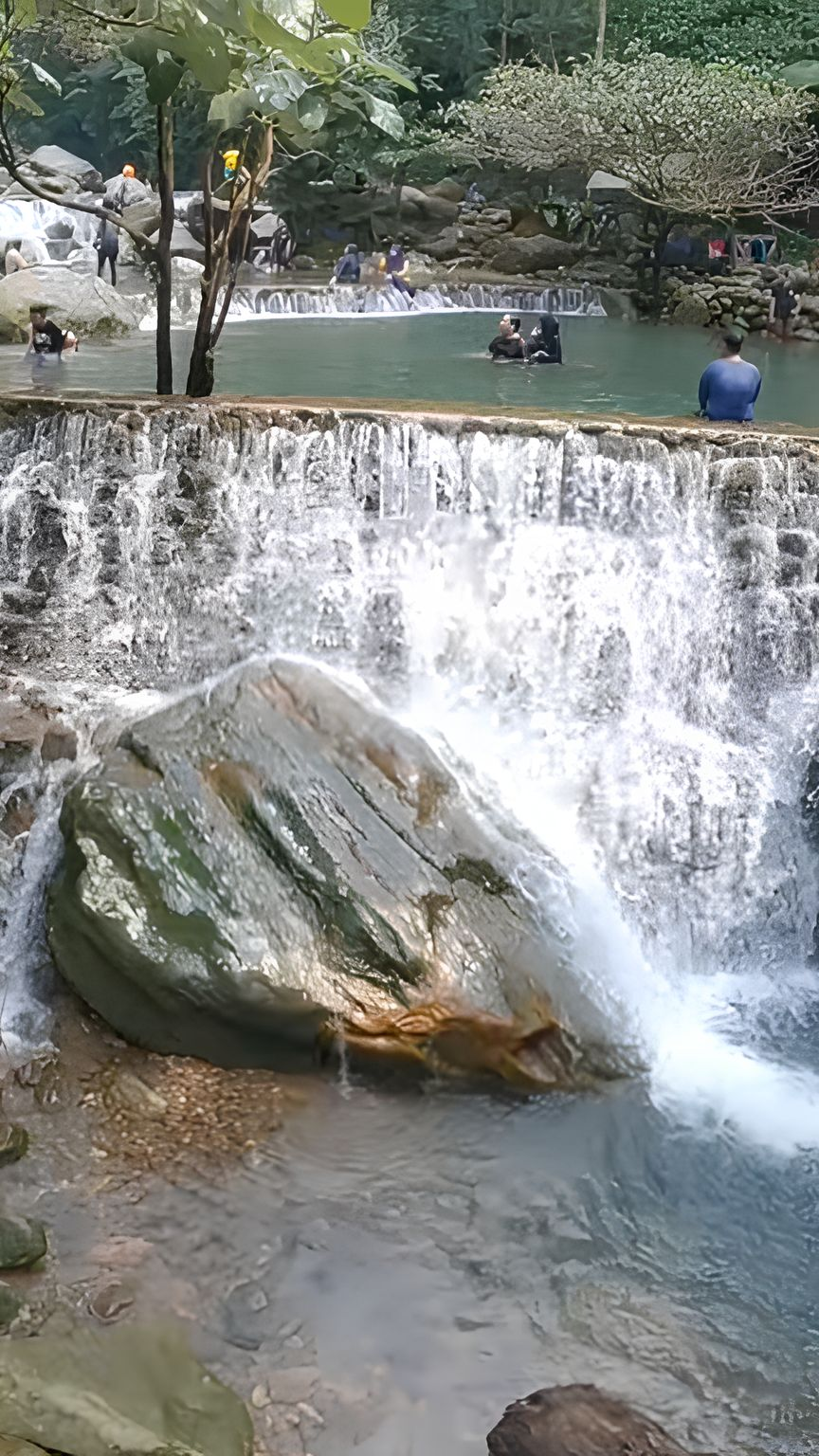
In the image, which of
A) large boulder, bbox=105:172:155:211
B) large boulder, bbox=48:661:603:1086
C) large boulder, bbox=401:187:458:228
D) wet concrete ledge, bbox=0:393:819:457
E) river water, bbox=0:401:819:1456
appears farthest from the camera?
large boulder, bbox=401:187:458:228

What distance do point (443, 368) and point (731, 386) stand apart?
5523 mm

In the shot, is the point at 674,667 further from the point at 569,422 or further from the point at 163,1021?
the point at 163,1021

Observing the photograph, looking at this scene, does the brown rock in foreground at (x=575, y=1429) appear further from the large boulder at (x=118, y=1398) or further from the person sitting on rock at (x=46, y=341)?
the person sitting on rock at (x=46, y=341)

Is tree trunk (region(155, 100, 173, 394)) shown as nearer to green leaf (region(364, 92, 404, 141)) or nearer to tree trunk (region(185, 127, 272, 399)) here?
tree trunk (region(185, 127, 272, 399))

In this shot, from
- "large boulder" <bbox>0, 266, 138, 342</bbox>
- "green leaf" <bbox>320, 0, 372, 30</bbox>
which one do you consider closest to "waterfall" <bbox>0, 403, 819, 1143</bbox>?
"green leaf" <bbox>320, 0, 372, 30</bbox>

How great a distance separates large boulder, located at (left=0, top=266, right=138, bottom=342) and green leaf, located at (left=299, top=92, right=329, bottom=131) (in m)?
7.54

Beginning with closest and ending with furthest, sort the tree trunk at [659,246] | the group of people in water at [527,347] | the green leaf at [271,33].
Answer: the green leaf at [271,33], the group of people in water at [527,347], the tree trunk at [659,246]

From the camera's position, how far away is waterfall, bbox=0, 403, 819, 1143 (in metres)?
7.39

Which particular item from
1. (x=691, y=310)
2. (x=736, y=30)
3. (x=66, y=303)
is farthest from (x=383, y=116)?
(x=736, y=30)

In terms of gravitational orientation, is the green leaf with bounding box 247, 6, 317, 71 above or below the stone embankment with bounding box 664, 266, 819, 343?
below

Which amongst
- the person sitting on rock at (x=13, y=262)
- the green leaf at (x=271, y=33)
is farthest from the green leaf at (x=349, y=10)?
the person sitting on rock at (x=13, y=262)

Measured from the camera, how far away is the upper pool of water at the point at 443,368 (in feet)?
37.6

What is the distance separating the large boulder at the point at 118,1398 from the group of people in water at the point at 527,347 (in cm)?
1165

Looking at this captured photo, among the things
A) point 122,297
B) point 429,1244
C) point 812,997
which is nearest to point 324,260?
point 122,297
